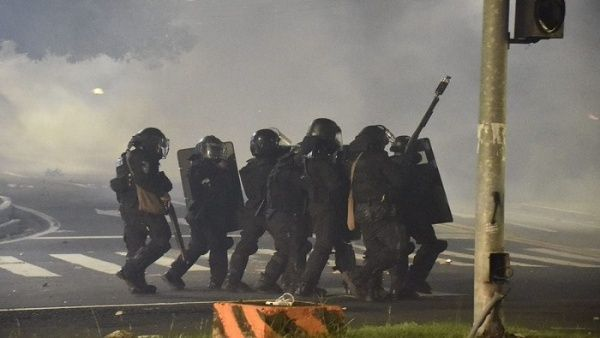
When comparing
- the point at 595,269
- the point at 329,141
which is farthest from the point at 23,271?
the point at 595,269

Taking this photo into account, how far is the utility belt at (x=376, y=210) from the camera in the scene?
1367 centimetres

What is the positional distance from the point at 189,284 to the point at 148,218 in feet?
5.25

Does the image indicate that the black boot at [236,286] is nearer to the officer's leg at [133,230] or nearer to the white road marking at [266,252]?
the officer's leg at [133,230]

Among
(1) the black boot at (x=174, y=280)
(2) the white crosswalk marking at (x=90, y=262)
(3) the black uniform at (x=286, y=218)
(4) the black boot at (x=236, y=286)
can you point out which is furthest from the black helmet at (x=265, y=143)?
(2) the white crosswalk marking at (x=90, y=262)

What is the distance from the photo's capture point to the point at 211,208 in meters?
14.8

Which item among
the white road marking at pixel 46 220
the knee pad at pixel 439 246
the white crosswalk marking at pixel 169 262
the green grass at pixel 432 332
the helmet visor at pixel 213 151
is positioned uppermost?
the helmet visor at pixel 213 151

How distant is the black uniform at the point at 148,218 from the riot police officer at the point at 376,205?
7.41 ft

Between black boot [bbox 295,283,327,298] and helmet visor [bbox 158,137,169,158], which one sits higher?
helmet visor [bbox 158,137,169,158]

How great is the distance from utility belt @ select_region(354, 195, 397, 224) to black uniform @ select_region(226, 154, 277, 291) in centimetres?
139

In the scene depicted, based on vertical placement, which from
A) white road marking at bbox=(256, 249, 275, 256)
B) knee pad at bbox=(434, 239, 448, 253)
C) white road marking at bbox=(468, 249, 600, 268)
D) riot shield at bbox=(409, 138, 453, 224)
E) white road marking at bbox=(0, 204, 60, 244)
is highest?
riot shield at bbox=(409, 138, 453, 224)

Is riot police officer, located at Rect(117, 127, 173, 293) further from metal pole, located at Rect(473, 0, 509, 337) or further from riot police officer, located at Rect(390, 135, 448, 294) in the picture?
metal pole, located at Rect(473, 0, 509, 337)

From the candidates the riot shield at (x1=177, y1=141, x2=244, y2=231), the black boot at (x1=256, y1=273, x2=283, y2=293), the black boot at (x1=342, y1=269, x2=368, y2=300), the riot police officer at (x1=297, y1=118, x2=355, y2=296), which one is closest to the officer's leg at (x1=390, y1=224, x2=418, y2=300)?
the black boot at (x1=342, y1=269, x2=368, y2=300)

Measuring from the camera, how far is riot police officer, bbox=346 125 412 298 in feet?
44.9

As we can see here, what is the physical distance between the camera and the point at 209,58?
26.8 meters
